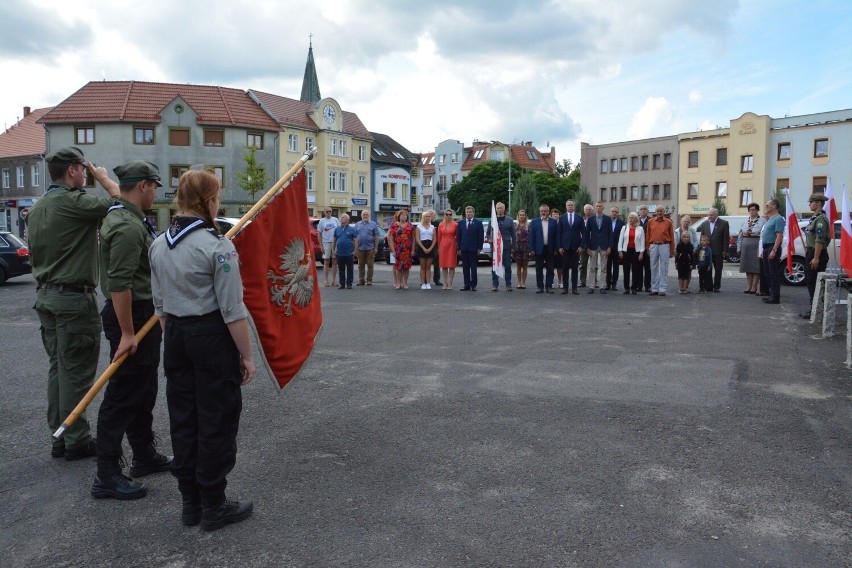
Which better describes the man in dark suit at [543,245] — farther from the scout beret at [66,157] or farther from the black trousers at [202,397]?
the black trousers at [202,397]

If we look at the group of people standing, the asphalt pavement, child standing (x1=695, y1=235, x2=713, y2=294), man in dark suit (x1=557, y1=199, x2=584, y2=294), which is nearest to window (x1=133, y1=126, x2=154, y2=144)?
man in dark suit (x1=557, y1=199, x2=584, y2=294)

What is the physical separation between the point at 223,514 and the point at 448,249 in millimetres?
13943

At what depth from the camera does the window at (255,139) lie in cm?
6066

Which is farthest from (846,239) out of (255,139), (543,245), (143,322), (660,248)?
(255,139)

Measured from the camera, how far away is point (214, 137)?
59062mm

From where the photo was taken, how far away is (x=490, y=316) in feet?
39.9

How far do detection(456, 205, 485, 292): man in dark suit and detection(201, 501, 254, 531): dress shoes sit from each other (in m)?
13.2

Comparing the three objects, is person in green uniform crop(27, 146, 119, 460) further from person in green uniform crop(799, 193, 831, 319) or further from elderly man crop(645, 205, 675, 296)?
elderly man crop(645, 205, 675, 296)

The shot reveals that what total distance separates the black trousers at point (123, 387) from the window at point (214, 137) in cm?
5759

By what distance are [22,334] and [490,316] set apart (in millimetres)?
7113

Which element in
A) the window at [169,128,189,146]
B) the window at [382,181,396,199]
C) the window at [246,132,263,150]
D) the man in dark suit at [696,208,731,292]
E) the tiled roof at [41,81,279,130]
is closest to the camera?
the man in dark suit at [696,208,731,292]

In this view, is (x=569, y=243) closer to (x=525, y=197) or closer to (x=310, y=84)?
(x=525, y=197)

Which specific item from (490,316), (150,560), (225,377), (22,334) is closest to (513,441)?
(225,377)

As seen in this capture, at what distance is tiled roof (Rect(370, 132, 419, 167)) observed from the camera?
256ft
